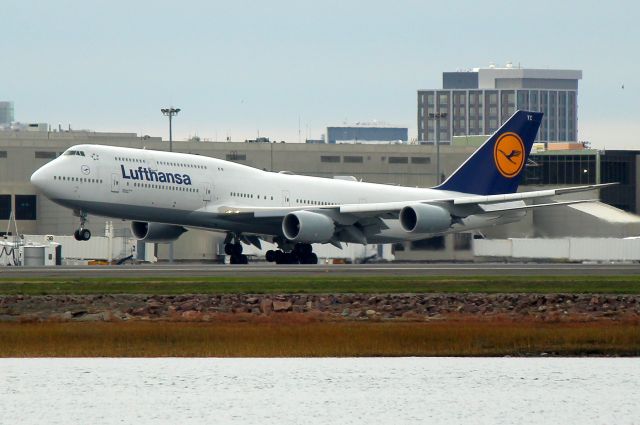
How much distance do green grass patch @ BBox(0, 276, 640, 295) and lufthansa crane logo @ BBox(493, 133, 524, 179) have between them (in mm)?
25590

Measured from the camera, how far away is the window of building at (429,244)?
76312 mm

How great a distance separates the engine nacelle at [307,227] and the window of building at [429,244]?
10203 millimetres

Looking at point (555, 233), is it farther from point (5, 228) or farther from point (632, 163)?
point (5, 228)

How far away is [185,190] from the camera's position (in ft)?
219

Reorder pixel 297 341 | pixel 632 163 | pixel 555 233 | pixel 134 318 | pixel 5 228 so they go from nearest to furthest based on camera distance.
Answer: pixel 297 341 < pixel 134 318 < pixel 555 233 < pixel 5 228 < pixel 632 163

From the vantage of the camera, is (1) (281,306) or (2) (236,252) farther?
(2) (236,252)

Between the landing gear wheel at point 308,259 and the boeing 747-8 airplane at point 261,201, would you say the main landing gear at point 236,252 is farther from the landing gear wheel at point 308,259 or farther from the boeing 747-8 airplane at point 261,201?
the landing gear wheel at point 308,259

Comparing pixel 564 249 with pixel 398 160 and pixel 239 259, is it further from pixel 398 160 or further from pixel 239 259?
pixel 398 160

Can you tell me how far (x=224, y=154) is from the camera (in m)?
112

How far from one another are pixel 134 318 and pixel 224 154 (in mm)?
73108

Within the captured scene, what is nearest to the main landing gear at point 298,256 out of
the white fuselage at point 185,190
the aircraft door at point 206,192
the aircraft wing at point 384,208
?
the white fuselage at point 185,190
